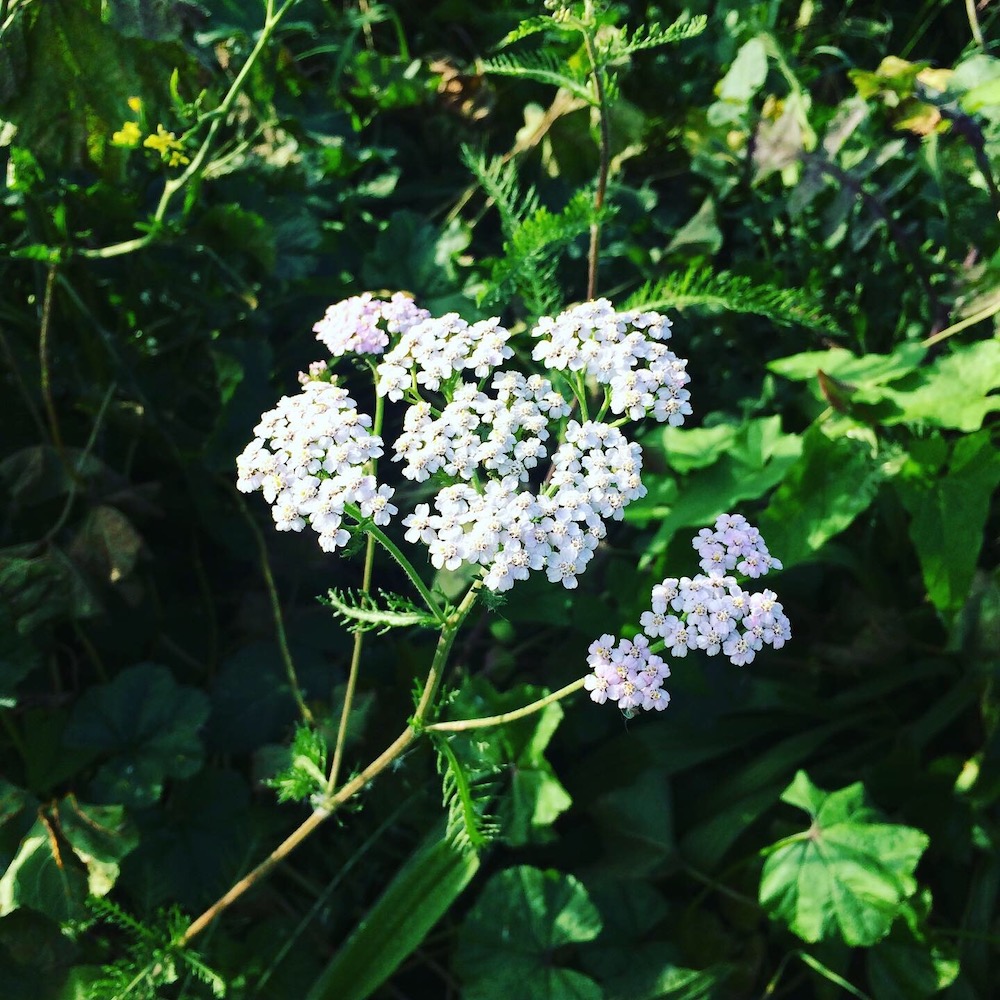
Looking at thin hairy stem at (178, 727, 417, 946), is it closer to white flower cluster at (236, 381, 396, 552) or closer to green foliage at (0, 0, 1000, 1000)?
green foliage at (0, 0, 1000, 1000)

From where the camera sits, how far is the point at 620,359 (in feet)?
3.67

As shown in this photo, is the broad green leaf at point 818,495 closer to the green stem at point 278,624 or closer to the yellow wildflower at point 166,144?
the green stem at point 278,624

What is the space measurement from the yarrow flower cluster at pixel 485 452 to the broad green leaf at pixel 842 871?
77 cm

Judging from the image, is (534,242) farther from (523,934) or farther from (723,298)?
(523,934)

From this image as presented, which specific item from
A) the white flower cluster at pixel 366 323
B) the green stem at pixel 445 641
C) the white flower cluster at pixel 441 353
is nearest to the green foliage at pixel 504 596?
the green stem at pixel 445 641

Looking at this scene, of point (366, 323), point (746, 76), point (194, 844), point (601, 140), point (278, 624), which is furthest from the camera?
point (746, 76)

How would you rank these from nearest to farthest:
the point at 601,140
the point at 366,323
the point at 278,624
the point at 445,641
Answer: the point at 445,641
the point at 366,323
the point at 601,140
the point at 278,624

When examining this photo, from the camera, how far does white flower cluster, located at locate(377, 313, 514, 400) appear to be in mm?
1118

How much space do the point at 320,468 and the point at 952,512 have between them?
97 centimetres

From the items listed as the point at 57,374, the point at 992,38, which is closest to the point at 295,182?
the point at 57,374

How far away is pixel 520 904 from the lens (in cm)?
158

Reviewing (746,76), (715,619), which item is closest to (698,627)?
(715,619)

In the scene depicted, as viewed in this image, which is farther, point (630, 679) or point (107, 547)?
point (107, 547)

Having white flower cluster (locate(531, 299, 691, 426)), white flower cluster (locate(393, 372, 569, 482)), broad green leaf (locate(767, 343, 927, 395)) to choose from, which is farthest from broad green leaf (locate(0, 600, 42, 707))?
broad green leaf (locate(767, 343, 927, 395))
